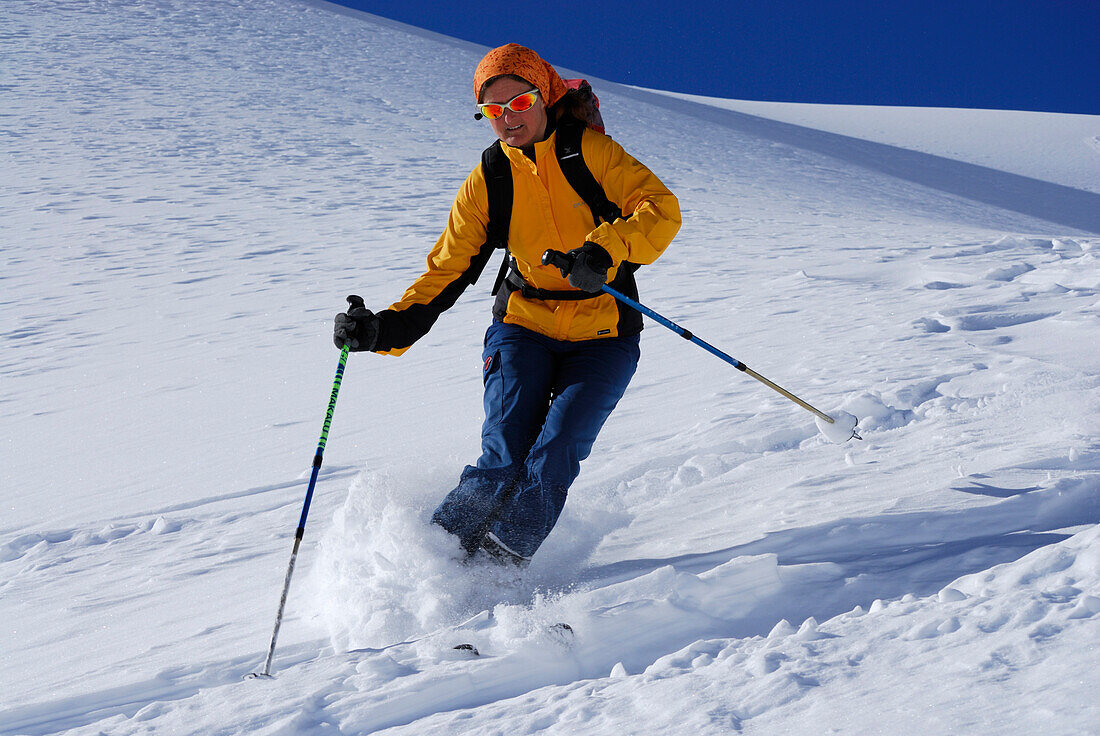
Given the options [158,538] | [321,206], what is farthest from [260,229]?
[158,538]

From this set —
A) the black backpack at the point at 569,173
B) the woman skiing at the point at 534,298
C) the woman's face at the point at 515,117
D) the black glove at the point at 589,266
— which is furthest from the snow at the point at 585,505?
A: the woman's face at the point at 515,117

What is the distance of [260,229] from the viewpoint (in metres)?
12.7

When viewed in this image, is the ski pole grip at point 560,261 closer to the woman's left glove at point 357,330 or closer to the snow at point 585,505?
the woman's left glove at point 357,330

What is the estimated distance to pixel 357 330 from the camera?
300 cm

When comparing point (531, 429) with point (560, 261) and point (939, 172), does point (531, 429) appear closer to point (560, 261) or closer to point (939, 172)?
point (560, 261)

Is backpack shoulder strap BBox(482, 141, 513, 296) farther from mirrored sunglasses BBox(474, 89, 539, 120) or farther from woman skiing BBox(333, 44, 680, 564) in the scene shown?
mirrored sunglasses BBox(474, 89, 539, 120)

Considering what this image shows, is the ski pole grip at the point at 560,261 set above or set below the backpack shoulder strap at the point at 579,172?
below

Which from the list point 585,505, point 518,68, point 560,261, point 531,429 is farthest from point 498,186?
point 585,505

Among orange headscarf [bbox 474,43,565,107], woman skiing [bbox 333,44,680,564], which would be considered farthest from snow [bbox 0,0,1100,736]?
orange headscarf [bbox 474,43,565,107]

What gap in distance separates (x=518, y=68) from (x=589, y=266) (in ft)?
2.42

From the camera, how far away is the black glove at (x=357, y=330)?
2988mm

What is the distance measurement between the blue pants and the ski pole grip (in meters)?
0.42

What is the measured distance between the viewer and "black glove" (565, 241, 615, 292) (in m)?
2.76

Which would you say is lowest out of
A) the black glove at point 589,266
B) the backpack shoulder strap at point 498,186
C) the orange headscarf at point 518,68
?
the black glove at point 589,266
